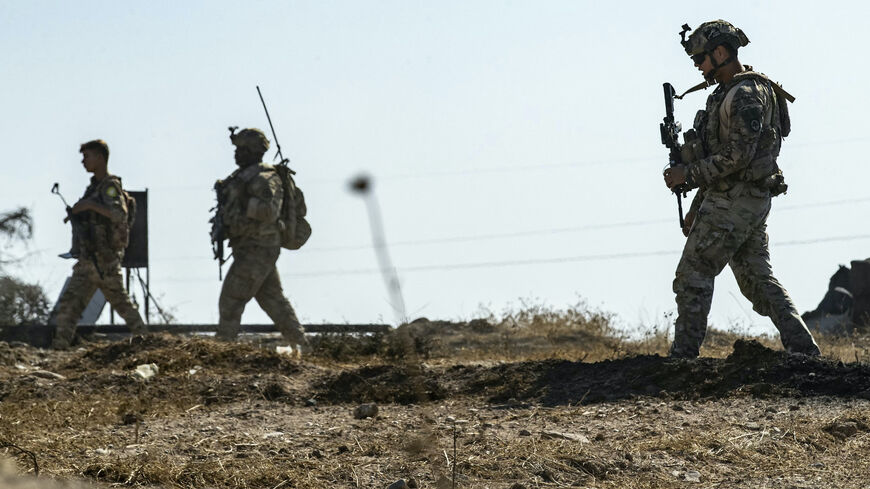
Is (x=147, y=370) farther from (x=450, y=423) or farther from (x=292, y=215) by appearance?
(x=450, y=423)

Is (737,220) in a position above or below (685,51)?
below

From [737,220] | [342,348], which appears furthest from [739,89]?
[342,348]

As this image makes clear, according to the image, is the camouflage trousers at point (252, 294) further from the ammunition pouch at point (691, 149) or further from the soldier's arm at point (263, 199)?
the ammunition pouch at point (691, 149)

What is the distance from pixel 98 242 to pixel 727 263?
710cm

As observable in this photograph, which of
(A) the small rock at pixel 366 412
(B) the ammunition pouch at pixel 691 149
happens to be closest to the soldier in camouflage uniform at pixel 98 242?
(A) the small rock at pixel 366 412

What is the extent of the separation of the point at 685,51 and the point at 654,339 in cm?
605

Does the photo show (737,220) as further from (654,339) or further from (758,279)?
(654,339)

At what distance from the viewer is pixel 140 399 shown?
880cm

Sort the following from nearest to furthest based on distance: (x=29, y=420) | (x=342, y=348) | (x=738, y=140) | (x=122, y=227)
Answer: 1. (x=29, y=420)
2. (x=738, y=140)
3. (x=342, y=348)
4. (x=122, y=227)

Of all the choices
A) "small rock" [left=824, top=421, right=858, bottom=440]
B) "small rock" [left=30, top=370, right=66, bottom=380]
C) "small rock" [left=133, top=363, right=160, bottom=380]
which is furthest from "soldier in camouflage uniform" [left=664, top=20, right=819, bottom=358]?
"small rock" [left=30, top=370, right=66, bottom=380]

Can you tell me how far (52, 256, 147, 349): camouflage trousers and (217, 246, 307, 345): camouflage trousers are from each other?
1.13 metres

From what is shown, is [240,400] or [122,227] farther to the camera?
[122,227]

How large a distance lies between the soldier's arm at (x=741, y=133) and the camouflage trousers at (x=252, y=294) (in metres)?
5.62

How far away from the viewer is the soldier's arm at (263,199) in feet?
41.2
